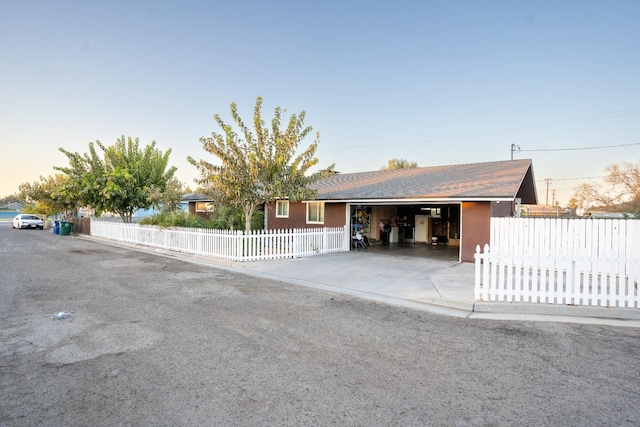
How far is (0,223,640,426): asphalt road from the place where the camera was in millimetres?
3143

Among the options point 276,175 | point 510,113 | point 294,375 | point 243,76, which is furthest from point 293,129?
point 510,113

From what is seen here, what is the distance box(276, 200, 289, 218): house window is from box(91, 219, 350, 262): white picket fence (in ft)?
14.7

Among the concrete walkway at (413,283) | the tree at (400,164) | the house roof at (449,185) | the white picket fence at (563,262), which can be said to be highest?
the tree at (400,164)

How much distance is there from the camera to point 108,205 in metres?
22.5

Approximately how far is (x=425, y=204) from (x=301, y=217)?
22.8 feet

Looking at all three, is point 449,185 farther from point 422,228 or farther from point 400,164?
point 400,164

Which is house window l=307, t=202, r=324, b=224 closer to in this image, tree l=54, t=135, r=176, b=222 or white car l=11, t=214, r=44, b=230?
tree l=54, t=135, r=176, b=222

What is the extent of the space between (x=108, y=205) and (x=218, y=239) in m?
13.1

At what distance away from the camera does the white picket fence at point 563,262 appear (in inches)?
264

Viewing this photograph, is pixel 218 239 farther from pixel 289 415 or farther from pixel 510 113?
pixel 510 113

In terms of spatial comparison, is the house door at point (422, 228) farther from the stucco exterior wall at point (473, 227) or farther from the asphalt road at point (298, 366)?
the asphalt road at point (298, 366)

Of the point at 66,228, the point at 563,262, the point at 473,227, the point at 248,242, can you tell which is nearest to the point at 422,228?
the point at 473,227

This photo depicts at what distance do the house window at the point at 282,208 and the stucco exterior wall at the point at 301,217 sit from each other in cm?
25

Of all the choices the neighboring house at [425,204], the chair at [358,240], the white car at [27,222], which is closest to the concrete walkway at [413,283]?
the neighboring house at [425,204]
